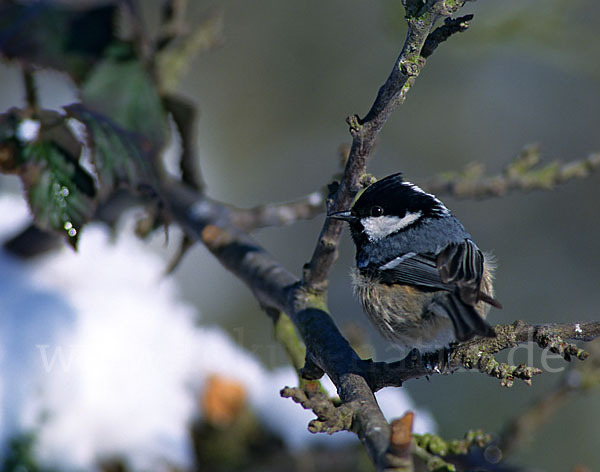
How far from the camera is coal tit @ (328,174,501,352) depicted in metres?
0.97

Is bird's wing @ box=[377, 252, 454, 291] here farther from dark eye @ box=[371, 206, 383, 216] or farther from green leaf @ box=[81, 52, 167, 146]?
green leaf @ box=[81, 52, 167, 146]

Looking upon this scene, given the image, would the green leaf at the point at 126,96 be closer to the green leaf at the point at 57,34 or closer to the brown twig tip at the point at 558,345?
the green leaf at the point at 57,34

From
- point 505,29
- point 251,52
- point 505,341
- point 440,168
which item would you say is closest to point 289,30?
point 251,52

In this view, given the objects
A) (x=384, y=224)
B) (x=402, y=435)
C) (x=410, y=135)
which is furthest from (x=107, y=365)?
(x=410, y=135)

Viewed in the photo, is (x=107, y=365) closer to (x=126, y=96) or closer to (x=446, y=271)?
(x=126, y=96)

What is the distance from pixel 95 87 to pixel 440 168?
2247 millimetres

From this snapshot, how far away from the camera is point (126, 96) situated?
1.22 meters

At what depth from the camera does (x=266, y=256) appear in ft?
3.83

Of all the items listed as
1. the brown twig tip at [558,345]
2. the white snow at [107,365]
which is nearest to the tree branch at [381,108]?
the brown twig tip at [558,345]

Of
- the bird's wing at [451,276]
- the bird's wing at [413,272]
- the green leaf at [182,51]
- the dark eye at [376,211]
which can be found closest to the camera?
the bird's wing at [451,276]

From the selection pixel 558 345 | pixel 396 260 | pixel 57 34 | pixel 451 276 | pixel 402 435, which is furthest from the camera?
pixel 57 34

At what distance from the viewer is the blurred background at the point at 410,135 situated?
2.79 metres

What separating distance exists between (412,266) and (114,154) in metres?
0.51

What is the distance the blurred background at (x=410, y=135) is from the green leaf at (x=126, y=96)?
1.42 metres
